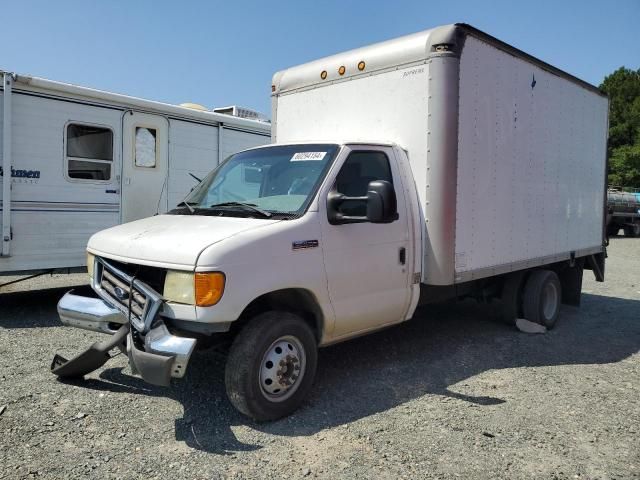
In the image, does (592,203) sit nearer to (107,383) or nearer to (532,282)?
(532,282)

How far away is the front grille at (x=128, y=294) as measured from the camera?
150 inches

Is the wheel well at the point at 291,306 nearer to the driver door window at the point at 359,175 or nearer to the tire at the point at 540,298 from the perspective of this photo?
the driver door window at the point at 359,175

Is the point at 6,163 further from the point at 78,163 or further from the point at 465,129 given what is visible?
the point at 465,129

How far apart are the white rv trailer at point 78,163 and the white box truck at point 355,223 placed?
2646 mm

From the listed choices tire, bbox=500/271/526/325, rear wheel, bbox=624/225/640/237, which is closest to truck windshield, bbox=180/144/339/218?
tire, bbox=500/271/526/325

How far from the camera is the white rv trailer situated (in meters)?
7.00

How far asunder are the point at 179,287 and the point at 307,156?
1.71 metres

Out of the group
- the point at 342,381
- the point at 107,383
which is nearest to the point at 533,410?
the point at 342,381

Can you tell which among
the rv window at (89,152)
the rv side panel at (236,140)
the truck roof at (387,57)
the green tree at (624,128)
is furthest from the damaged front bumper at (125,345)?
the green tree at (624,128)

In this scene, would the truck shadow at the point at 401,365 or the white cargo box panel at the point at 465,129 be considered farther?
the white cargo box panel at the point at 465,129

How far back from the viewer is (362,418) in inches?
167

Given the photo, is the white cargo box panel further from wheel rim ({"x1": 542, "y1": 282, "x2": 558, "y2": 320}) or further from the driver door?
wheel rim ({"x1": 542, "y1": 282, "x2": 558, "y2": 320})

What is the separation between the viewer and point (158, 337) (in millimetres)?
3732

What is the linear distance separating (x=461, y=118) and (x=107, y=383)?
4.01 m
